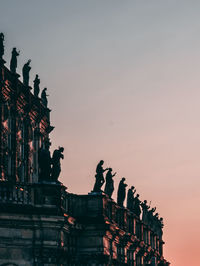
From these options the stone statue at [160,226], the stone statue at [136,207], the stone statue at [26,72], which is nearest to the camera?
the stone statue at [26,72]

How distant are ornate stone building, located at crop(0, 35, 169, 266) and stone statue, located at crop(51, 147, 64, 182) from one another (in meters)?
0.43

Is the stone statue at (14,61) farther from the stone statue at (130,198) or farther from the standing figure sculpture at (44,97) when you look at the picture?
the stone statue at (130,198)

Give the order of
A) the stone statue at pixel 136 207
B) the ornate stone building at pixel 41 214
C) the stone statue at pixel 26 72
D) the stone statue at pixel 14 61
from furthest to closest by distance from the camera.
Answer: the stone statue at pixel 136 207 < the stone statue at pixel 26 72 < the stone statue at pixel 14 61 < the ornate stone building at pixel 41 214

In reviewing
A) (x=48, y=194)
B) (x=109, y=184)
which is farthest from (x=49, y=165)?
(x=109, y=184)

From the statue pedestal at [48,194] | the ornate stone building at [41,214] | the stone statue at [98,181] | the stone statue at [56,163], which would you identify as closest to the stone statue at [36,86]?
the ornate stone building at [41,214]

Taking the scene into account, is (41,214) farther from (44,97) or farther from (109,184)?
(44,97)

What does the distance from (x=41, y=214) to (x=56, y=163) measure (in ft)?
10.9

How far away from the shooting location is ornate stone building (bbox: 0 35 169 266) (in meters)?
55.0

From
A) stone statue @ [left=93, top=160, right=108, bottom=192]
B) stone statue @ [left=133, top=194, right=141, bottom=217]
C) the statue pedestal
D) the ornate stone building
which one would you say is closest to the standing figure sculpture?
the ornate stone building

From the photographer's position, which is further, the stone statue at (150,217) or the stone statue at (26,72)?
the stone statue at (150,217)

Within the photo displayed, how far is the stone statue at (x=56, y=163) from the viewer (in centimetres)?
5703

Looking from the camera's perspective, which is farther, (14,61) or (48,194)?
(14,61)

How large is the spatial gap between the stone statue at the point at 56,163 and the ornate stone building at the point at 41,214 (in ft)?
1.42

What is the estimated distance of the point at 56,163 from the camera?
5725 cm
